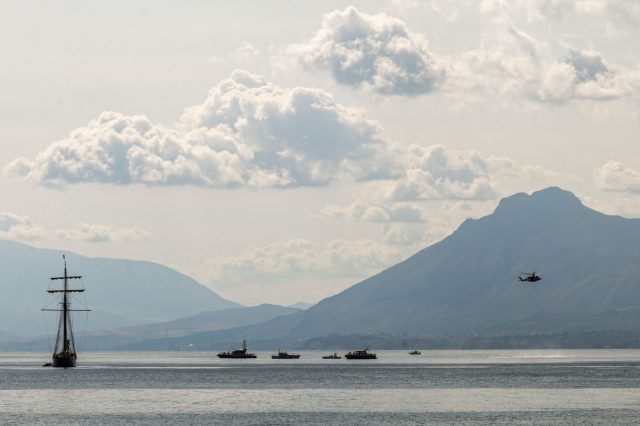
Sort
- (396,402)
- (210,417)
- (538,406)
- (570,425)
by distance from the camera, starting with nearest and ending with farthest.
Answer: (570,425), (210,417), (538,406), (396,402)

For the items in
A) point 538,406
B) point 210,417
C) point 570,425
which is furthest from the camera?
point 538,406

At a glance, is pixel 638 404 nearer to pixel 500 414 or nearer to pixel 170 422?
pixel 500 414

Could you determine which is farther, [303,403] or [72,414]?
[303,403]

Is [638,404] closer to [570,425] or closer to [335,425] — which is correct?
[570,425]

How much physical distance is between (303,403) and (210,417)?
107 feet

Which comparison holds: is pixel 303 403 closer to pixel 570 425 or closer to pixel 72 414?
pixel 72 414

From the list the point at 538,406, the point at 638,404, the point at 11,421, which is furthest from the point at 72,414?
the point at 638,404

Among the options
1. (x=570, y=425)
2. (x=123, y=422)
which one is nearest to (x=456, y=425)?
(x=570, y=425)

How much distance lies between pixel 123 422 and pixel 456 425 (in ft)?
148

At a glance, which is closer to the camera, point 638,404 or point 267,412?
point 267,412

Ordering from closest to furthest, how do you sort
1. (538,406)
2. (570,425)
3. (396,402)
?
1. (570,425)
2. (538,406)
3. (396,402)

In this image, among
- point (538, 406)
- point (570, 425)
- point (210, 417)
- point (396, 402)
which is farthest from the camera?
point (396, 402)

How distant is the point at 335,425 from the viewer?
514ft

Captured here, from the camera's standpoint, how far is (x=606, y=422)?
158500 mm
